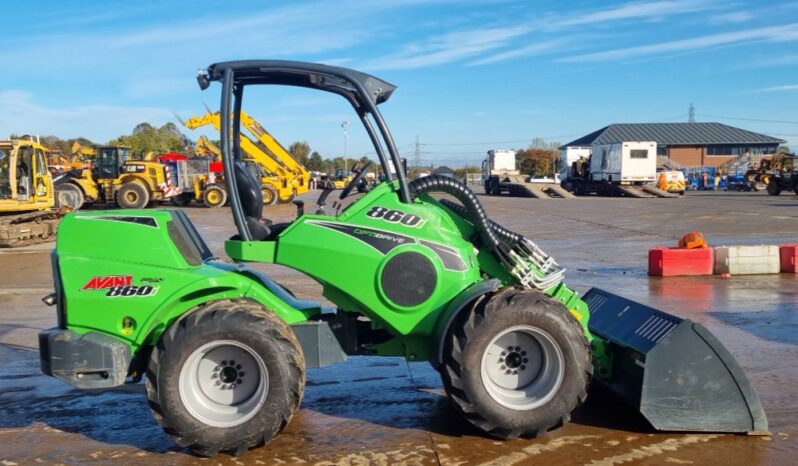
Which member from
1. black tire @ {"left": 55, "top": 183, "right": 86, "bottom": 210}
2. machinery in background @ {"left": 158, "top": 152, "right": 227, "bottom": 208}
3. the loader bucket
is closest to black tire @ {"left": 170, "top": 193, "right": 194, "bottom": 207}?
machinery in background @ {"left": 158, "top": 152, "right": 227, "bottom": 208}

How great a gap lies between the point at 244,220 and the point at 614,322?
2808 mm

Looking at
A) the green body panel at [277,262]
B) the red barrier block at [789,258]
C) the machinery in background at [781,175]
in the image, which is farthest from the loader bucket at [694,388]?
the machinery in background at [781,175]

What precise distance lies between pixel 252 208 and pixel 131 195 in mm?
27132

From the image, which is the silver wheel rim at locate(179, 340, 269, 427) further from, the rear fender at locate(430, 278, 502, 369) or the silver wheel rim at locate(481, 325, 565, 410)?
the silver wheel rim at locate(481, 325, 565, 410)

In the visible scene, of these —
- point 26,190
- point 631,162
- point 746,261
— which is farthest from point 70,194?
point 631,162

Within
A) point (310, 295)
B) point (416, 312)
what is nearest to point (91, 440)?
point (416, 312)

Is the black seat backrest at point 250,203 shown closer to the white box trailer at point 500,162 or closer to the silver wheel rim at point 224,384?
the silver wheel rim at point 224,384

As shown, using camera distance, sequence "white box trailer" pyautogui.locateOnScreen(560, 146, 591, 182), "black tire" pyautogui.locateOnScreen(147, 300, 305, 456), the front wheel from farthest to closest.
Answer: "white box trailer" pyautogui.locateOnScreen(560, 146, 591, 182) < the front wheel < "black tire" pyautogui.locateOnScreen(147, 300, 305, 456)

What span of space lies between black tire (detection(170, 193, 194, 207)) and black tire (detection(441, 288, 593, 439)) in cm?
3019

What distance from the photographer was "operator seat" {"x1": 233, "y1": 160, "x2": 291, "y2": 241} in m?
4.77

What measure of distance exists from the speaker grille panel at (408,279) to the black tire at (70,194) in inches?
1093

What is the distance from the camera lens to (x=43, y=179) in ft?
62.8

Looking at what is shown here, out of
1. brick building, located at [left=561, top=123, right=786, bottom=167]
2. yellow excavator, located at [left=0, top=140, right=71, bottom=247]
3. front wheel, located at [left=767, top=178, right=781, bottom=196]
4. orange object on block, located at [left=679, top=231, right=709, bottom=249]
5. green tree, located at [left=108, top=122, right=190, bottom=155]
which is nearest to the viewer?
orange object on block, located at [left=679, top=231, right=709, bottom=249]

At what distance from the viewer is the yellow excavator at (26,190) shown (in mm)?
18172
